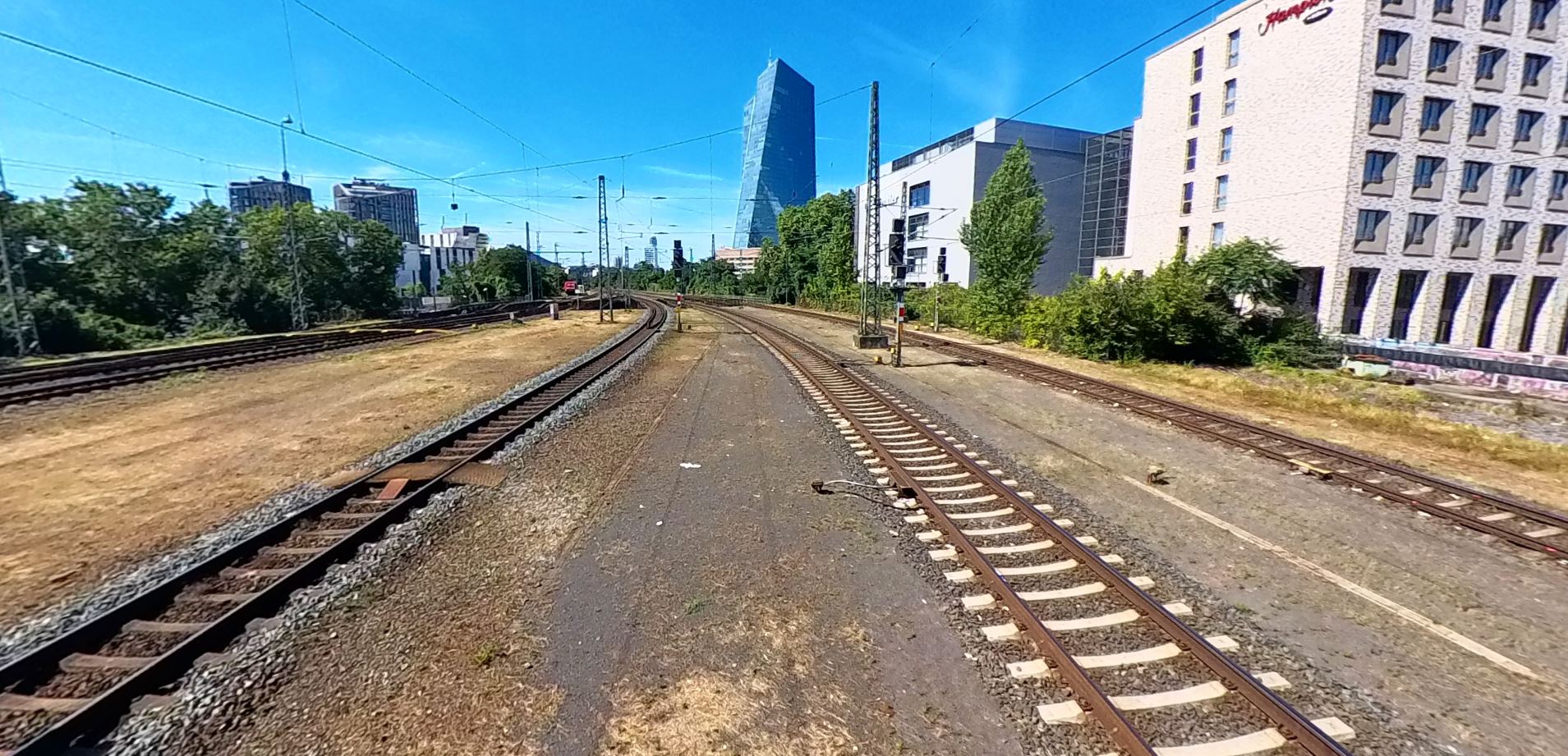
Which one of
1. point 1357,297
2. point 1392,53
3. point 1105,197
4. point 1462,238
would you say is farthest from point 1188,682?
point 1105,197

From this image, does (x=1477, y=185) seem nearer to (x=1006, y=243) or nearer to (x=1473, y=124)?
(x=1473, y=124)

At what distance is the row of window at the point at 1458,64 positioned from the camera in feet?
97.1

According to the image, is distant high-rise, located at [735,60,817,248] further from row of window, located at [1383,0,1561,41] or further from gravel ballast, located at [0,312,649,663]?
gravel ballast, located at [0,312,649,663]

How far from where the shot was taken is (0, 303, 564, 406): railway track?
14688 millimetres

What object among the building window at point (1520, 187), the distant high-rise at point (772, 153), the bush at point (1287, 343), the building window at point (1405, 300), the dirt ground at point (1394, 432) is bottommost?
the dirt ground at point (1394, 432)

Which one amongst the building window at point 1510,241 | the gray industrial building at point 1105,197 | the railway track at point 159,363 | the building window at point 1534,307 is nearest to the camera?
the railway track at point 159,363

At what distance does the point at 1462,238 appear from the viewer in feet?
105

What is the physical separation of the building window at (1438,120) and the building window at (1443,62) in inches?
40.8

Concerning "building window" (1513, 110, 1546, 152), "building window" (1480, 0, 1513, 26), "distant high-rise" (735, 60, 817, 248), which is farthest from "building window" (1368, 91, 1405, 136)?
"distant high-rise" (735, 60, 817, 248)

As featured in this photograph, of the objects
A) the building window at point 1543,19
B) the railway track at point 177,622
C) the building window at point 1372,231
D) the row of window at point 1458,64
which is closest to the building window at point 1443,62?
the row of window at point 1458,64

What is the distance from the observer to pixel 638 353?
74.5 feet

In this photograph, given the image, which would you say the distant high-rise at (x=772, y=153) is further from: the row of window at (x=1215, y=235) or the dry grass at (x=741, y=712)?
the dry grass at (x=741, y=712)

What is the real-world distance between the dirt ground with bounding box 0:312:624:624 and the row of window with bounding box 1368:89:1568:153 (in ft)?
136

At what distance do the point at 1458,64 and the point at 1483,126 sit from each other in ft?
12.3
